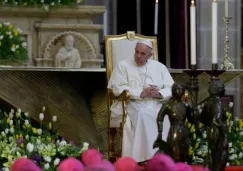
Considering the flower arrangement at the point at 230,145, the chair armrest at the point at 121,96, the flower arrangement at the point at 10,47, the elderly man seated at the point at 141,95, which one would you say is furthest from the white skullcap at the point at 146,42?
the flower arrangement at the point at 10,47

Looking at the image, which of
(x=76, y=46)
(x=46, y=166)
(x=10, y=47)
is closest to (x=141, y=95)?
(x=10, y=47)

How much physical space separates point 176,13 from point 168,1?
30 cm

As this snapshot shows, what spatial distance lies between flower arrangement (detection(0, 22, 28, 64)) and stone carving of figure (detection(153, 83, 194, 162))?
467 centimetres

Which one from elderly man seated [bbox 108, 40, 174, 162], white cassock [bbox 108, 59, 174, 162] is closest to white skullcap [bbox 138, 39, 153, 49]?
elderly man seated [bbox 108, 40, 174, 162]

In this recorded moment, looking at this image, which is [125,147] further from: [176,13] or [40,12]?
[176,13]

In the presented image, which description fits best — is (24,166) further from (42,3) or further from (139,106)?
(42,3)

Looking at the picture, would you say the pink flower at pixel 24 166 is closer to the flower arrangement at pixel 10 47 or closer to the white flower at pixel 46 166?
the white flower at pixel 46 166

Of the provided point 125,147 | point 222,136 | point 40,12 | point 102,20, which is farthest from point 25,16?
point 222,136

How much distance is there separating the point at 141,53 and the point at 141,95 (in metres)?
0.44

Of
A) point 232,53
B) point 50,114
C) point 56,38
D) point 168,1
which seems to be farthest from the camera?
point 168,1

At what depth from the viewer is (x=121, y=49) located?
6.50 m

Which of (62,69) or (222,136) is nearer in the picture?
(222,136)

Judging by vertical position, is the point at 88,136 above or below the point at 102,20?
below

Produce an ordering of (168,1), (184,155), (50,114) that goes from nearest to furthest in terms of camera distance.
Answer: (184,155)
(50,114)
(168,1)
